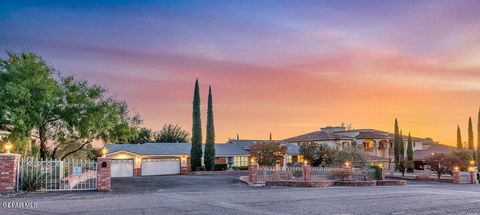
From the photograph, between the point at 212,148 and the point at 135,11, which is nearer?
the point at 135,11

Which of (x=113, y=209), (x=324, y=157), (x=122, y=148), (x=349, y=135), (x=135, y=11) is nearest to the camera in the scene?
(x=113, y=209)

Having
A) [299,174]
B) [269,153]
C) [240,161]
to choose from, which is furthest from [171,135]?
[299,174]

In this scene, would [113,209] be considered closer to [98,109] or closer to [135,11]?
[135,11]

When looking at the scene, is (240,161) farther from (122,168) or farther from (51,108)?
(51,108)

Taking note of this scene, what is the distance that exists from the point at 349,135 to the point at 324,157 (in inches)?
1055

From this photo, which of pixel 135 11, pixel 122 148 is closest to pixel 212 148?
pixel 122 148

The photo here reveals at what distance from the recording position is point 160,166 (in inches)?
1897

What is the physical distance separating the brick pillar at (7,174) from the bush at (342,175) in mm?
20530

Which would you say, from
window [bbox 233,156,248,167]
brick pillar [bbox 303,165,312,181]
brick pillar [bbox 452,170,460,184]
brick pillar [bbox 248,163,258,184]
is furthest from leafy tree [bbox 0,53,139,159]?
brick pillar [bbox 452,170,460,184]

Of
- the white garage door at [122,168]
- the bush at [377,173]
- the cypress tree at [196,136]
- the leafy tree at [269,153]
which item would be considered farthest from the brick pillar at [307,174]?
the white garage door at [122,168]

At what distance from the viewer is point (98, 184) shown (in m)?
21.4

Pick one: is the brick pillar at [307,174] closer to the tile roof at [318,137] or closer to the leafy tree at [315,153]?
the leafy tree at [315,153]

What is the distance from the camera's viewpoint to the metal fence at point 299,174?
29.8 meters

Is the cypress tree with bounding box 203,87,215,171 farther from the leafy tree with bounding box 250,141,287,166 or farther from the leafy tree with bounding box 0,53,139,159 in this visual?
the leafy tree with bounding box 0,53,139,159
